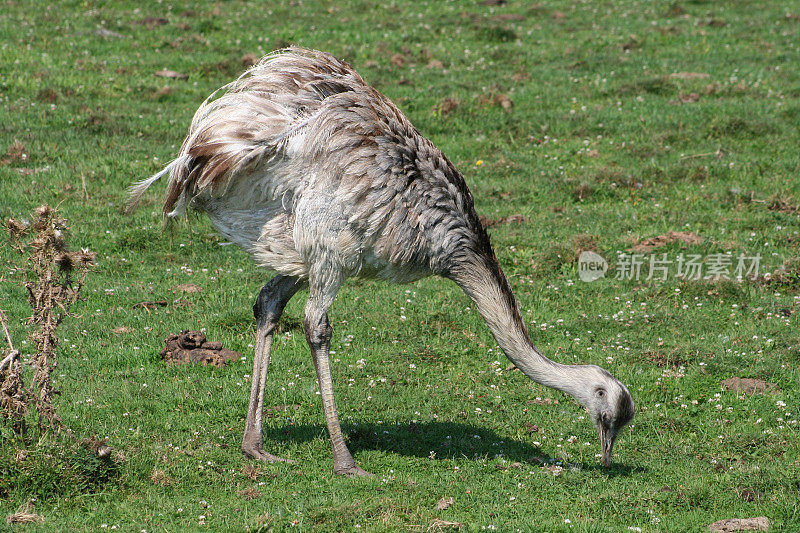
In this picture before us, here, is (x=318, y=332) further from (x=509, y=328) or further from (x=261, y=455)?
(x=509, y=328)

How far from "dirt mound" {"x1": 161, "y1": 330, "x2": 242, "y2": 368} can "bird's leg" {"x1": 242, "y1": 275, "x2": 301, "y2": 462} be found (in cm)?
156

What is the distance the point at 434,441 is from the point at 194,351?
123 inches

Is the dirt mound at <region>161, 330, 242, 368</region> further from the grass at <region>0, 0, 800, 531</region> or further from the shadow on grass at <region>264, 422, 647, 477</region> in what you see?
the shadow on grass at <region>264, 422, 647, 477</region>

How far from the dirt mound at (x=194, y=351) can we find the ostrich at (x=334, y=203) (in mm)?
1755

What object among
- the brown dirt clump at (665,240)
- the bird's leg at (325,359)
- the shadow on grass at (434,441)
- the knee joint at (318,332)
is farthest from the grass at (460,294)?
the knee joint at (318,332)

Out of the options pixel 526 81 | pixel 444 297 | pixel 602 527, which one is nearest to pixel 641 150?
pixel 526 81

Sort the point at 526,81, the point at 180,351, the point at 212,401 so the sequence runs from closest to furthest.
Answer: the point at 212,401
the point at 180,351
the point at 526,81

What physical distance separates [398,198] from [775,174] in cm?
1007

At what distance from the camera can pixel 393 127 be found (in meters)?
8.60

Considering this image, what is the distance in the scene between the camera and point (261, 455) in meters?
8.69

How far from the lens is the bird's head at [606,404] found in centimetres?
847

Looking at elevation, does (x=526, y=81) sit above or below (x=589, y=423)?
above

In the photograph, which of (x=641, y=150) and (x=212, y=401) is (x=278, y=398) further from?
(x=641, y=150)

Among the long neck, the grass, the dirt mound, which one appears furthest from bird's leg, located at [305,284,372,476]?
the dirt mound
